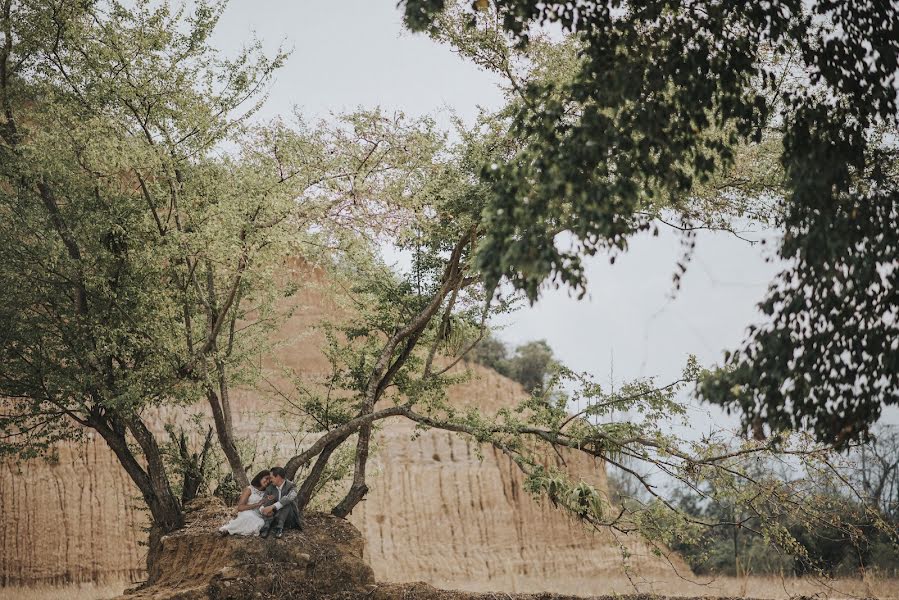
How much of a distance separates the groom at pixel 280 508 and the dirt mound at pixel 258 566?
136 millimetres

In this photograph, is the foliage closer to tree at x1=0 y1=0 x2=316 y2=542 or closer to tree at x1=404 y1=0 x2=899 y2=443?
tree at x1=404 y1=0 x2=899 y2=443

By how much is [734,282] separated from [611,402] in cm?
458

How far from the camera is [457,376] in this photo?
14.2 m

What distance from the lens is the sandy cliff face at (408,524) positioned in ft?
69.9

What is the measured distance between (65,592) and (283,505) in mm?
10647

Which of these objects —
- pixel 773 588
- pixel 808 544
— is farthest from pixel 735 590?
pixel 808 544

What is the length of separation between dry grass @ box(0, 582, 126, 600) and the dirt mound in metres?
7.89

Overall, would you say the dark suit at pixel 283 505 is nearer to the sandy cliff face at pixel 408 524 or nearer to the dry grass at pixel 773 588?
the dry grass at pixel 773 588

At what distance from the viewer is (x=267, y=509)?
36.6 ft

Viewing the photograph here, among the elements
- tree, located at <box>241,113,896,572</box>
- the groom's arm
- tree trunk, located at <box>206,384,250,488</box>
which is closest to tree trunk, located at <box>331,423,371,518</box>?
tree, located at <box>241,113,896,572</box>

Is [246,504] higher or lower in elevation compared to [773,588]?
higher

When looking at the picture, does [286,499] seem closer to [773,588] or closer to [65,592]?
[65,592]

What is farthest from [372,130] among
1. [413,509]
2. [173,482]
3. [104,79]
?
[413,509]

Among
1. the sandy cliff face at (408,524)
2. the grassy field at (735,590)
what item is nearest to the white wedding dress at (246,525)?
the grassy field at (735,590)
